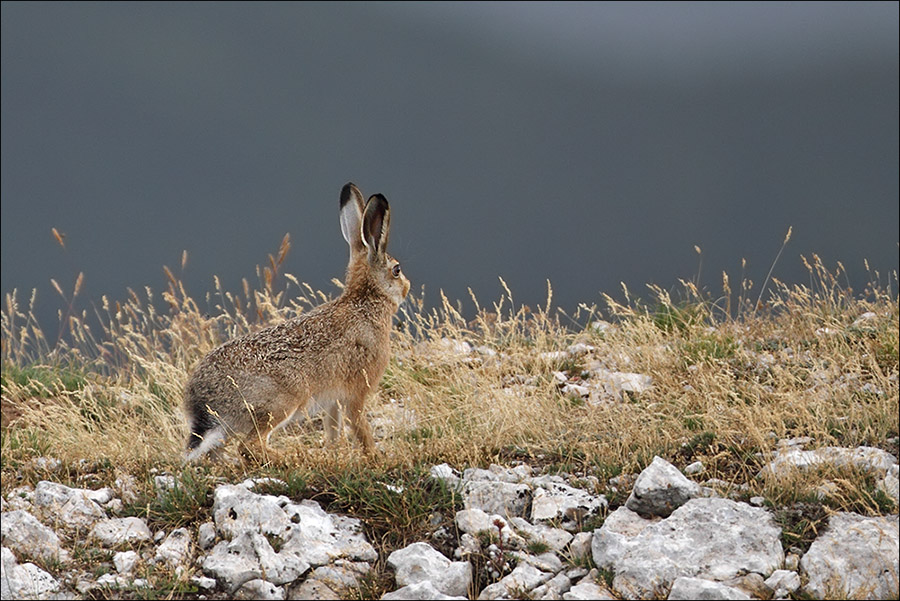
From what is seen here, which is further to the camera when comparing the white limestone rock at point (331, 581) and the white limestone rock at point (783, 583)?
the white limestone rock at point (331, 581)

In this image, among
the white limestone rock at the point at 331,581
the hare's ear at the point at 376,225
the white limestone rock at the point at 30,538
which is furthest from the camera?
the hare's ear at the point at 376,225

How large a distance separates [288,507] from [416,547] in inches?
37.1

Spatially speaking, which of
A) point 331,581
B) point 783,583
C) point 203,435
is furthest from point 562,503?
point 203,435

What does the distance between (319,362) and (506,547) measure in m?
2.30

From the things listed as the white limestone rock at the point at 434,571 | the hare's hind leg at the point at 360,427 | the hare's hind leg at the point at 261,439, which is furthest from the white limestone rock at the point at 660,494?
the hare's hind leg at the point at 261,439

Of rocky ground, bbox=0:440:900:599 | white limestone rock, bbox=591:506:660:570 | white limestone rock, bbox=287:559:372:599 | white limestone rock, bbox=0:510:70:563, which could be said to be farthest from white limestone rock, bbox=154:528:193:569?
white limestone rock, bbox=591:506:660:570

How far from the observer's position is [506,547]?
21.4 feet

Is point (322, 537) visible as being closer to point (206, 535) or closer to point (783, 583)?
point (206, 535)

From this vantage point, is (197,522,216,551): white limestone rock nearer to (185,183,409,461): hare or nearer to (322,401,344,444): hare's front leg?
(185,183,409,461): hare

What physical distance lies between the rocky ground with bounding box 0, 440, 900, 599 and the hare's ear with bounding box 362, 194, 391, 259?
2.25 meters

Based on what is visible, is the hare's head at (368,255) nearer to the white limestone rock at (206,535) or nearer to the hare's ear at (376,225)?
the hare's ear at (376,225)

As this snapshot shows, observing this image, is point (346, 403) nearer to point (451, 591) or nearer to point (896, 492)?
point (451, 591)

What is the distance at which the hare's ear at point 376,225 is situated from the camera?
27.5ft

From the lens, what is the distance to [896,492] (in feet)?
22.1
